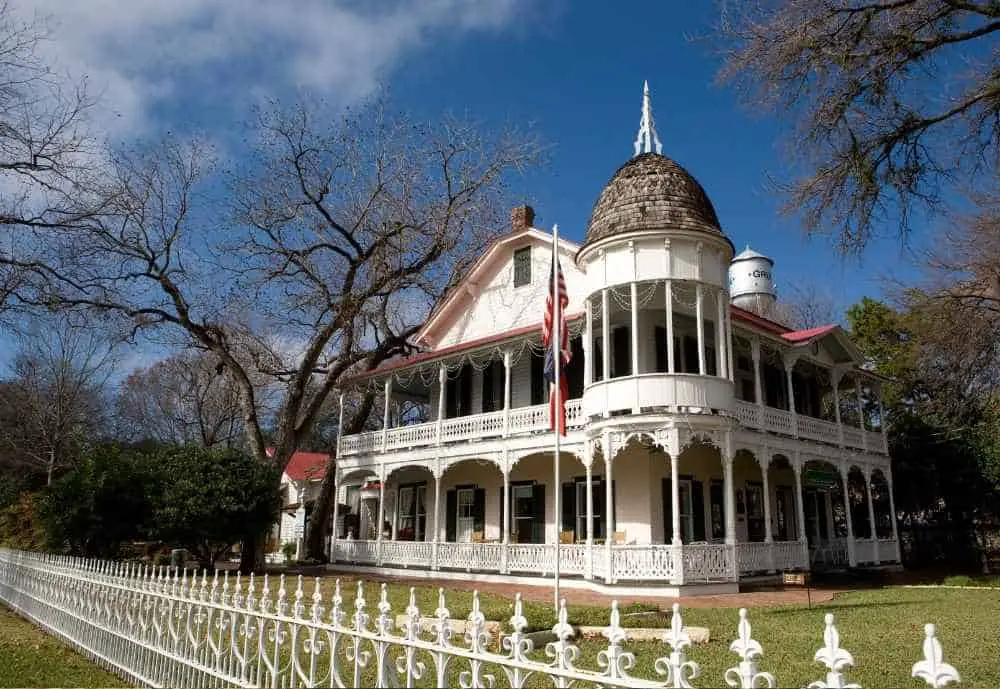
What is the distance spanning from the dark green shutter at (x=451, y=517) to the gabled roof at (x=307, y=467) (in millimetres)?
18701

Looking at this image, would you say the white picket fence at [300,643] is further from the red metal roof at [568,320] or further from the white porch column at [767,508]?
the white porch column at [767,508]

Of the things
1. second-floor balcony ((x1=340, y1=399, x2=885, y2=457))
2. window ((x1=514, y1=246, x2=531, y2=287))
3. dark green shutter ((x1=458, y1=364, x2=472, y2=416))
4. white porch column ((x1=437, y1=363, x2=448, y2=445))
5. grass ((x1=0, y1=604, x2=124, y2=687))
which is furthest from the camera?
dark green shutter ((x1=458, y1=364, x2=472, y2=416))

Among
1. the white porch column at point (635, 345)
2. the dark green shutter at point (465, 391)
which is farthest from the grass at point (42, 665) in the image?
the dark green shutter at point (465, 391)

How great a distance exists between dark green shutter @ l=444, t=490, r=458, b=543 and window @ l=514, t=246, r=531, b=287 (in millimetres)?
7365

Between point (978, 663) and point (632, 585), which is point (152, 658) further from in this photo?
point (632, 585)

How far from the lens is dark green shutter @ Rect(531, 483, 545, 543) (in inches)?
878

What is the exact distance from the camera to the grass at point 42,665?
809 centimetres

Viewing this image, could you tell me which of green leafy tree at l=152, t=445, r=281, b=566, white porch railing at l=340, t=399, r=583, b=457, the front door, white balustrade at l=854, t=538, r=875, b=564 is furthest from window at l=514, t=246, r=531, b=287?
white balustrade at l=854, t=538, r=875, b=564

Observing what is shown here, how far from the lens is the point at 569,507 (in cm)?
2192

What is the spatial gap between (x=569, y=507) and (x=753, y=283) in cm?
2490

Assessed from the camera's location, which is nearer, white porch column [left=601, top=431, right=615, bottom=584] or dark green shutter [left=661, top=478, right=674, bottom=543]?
white porch column [left=601, top=431, right=615, bottom=584]

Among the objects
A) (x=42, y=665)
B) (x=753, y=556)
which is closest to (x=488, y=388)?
(x=753, y=556)

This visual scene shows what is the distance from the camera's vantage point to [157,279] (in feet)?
87.1

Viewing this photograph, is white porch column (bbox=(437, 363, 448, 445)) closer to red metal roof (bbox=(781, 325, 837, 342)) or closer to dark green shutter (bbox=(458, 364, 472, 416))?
dark green shutter (bbox=(458, 364, 472, 416))
